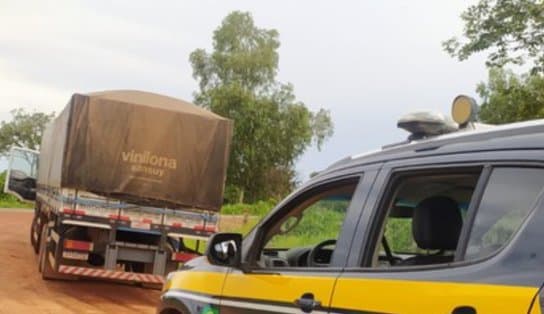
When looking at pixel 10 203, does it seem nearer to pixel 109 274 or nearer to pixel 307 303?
pixel 109 274

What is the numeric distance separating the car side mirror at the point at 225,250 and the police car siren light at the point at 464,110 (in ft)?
4.56

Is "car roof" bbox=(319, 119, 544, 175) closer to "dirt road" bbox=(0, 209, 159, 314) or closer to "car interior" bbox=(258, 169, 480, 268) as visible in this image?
"car interior" bbox=(258, 169, 480, 268)

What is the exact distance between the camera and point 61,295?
1075cm

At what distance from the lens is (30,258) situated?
15.5 metres

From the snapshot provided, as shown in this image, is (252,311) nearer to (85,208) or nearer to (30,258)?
(85,208)

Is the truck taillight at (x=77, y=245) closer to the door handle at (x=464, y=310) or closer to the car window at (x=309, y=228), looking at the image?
the car window at (x=309, y=228)

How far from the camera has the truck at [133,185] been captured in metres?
11.0

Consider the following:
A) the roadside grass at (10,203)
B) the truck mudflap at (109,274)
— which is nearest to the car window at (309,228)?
the truck mudflap at (109,274)

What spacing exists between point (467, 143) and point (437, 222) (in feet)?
1.16

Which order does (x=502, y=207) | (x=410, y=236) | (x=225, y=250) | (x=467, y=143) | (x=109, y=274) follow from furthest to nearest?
(x=109, y=274)
(x=225, y=250)
(x=410, y=236)
(x=467, y=143)
(x=502, y=207)

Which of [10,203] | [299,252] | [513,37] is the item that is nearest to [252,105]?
[10,203]

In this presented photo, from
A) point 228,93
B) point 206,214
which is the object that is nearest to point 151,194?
point 206,214

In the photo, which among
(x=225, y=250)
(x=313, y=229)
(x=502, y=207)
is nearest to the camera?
(x=502, y=207)

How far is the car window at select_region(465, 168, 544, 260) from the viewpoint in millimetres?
2467
